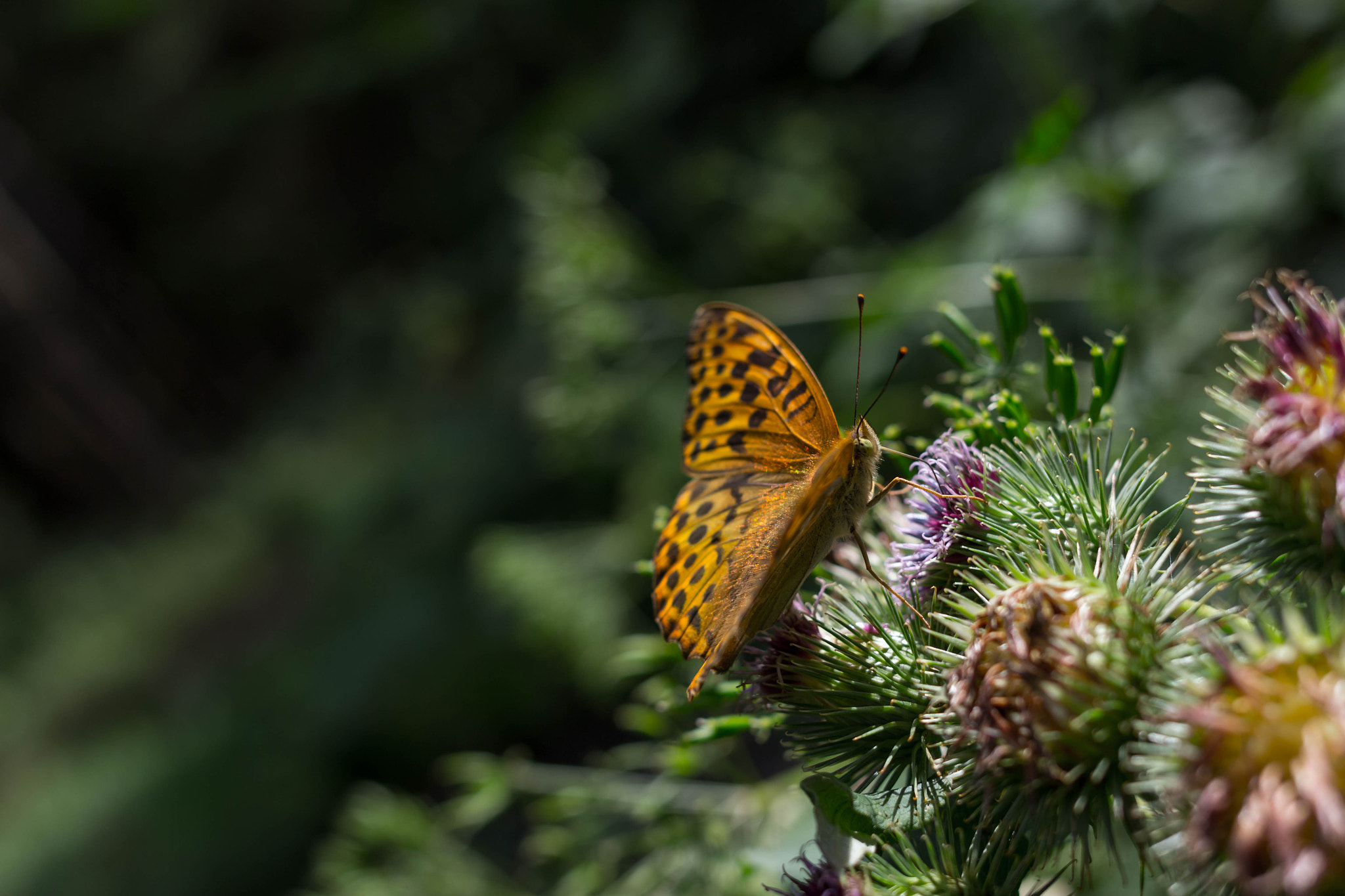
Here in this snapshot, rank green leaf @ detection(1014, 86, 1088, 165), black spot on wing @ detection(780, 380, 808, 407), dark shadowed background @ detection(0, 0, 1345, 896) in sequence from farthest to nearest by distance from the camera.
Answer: dark shadowed background @ detection(0, 0, 1345, 896), green leaf @ detection(1014, 86, 1088, 165), black spot on wing @ detection(780, 380, 808, 407)

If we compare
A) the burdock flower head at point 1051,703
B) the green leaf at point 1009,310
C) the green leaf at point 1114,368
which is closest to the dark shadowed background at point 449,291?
the green leaf at point 1009,310

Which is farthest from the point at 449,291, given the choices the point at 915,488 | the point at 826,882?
the point at 826,882

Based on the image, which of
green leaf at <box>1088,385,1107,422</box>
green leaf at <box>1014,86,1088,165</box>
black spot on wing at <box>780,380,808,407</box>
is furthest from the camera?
green leaf at <box>1014,86,1088,165</box>

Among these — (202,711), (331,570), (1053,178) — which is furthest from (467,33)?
(202,711)

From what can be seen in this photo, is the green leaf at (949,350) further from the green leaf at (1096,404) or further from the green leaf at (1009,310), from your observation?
the green leaf at (1096,404)

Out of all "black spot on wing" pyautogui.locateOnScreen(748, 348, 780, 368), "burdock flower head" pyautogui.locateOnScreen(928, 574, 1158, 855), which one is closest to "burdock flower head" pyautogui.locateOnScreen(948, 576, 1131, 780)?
"burdock flower head" pyautogui.locateOnScreen(928, 574, 1158, 855)

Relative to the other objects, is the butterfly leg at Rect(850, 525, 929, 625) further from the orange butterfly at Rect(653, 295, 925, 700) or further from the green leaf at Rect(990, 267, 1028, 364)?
the green leaf at Rect(990, 267, 1028, 364)

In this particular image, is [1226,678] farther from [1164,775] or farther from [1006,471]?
[1006,471]

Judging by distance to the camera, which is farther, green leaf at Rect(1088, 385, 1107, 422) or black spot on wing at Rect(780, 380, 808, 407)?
black spot on wing at Rect(780, 380, 808, 407)

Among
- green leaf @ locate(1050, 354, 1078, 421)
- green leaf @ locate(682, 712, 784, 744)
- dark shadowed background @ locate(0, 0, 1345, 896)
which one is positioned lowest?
green leaf @ locate(682, 712, 784, 744)
